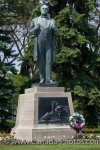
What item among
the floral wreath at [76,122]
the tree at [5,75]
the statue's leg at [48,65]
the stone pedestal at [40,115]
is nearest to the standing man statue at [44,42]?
the statue's leg at [48,65]

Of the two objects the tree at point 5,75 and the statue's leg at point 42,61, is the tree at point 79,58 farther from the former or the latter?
the statue's leg at point 42,61

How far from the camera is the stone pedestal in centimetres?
1847

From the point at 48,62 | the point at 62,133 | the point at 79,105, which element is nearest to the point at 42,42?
the point at 48,62

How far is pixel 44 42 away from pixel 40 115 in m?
2.95

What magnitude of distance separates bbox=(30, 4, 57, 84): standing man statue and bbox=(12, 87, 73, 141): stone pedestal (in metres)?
0.71

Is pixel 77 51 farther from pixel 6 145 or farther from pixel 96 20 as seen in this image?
pixel 6 145

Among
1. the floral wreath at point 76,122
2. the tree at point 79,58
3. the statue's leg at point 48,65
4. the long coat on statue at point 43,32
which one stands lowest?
the floral wreath at point 76,122

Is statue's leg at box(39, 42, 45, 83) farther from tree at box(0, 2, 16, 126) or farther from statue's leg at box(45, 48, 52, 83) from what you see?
tree at box(0, 2, 16, 126)

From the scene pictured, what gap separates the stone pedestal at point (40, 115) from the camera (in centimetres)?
1847

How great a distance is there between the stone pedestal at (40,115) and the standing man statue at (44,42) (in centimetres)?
71

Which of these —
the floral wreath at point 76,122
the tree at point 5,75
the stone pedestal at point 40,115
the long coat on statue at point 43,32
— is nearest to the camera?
the floral wreath at point 76,122

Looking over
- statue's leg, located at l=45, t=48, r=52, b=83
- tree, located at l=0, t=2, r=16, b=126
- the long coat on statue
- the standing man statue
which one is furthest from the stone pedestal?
tree, located at l=0, t=2, r=16, b=126

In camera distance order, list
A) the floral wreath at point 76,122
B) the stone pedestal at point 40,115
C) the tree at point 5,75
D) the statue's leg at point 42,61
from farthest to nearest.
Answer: the tree at point 5,75, the statue's leg at point 42,61, the stone pedestal at point 40,115, the floral wreath at point 76,122

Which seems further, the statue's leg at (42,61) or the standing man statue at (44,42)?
the statue's leg at (42,61)
